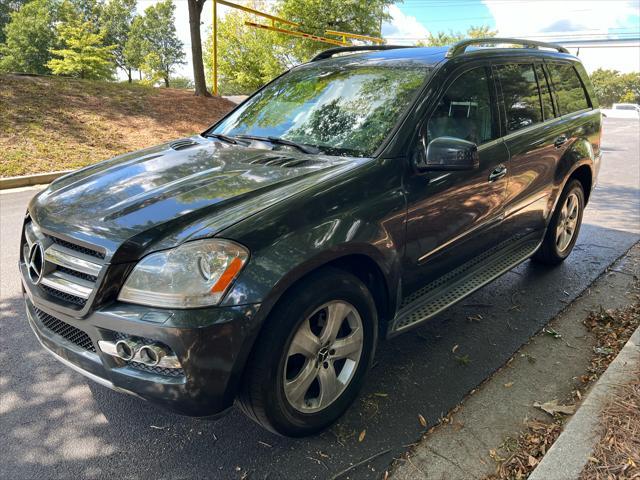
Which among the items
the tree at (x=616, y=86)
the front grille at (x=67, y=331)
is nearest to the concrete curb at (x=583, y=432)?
the front grille at (x=67, y=331)

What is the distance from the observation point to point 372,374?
2.99 m

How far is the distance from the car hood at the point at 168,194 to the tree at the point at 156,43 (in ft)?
206

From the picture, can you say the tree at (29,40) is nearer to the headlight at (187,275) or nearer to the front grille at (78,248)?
the front grille at (78,248)

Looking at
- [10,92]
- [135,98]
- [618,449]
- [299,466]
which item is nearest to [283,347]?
[299,466]

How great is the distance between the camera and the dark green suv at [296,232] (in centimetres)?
198

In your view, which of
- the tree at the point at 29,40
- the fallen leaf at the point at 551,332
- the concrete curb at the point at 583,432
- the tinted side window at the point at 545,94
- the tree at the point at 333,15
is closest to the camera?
the concrete curb at the point at 583,432

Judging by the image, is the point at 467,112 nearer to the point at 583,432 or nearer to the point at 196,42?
the point at 583,432

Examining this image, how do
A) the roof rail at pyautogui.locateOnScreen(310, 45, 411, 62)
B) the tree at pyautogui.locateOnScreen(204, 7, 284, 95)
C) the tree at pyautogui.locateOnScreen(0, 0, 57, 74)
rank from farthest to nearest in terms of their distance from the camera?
1. the tree at pyautogui.locateOnScreen(0, 0, 57, 74)
2. the tree at pyautogui.locateOnScreen(204, 7, 284, 95)
3. the roof rail at pyautogui.locateOnScreen(310, 45, 411, 62)

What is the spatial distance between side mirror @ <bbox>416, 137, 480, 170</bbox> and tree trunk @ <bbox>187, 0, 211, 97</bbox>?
545 inches

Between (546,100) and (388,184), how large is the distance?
231 centimetres

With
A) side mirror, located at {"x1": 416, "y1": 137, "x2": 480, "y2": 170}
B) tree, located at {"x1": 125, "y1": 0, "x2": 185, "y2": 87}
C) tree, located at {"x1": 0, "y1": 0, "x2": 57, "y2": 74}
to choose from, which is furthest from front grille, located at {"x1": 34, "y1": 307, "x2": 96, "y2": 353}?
tree, located at {"x1": 125, "y1": 0, "x2": 185, "y2": 87}

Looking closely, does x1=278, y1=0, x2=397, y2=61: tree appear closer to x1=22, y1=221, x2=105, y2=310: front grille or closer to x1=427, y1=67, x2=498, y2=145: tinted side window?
x1=427, y1=67, x2=498, y2=145: tinted side window

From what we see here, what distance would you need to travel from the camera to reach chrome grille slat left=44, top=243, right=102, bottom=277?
6.80 ft

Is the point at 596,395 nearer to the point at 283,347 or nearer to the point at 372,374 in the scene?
the point at 372,374
